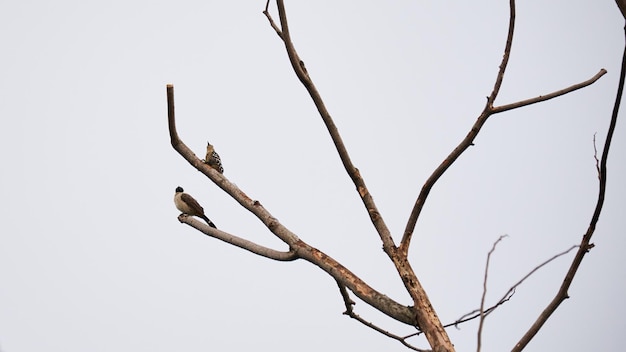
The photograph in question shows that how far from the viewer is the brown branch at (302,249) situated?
Answer: 9.01ft

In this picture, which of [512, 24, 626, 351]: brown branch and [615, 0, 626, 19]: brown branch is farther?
[512, 24, 626, 351]: brown branch

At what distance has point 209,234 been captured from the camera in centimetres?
349

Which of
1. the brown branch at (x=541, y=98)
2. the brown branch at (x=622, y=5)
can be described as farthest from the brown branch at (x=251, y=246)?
the brown branch at (x=622, y=5)

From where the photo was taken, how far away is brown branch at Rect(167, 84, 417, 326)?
275cm

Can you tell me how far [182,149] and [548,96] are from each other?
2120 millimetres

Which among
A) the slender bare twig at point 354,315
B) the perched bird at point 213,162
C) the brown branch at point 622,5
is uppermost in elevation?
the perched bird at point 213,162

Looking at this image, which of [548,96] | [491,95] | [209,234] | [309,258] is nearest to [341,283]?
[309,258]

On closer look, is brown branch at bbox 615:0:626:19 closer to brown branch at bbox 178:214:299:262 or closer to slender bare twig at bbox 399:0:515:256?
slender bare twig at bbox 399:0:515:256

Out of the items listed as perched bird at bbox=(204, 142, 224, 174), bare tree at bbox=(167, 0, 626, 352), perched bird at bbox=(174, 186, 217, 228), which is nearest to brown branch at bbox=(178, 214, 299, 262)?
bare tree at bbox=(167, 0, 626, 352)

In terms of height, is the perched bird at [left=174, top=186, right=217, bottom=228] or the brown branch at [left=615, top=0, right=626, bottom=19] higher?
the perched bird at [left=174, top=186, right=217, bottom=228]

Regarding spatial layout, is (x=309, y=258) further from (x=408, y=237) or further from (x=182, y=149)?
(x=182, y=149)

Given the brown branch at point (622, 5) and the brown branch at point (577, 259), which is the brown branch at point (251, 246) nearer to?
the brown branch at point (577, 259)

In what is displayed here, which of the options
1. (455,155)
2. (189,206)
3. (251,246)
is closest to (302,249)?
(251,246)

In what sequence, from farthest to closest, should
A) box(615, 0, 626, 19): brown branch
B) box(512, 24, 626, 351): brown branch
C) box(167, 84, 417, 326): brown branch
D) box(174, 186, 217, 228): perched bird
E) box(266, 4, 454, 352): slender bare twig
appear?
box(174, 186, 217, 228): perched bird → box(167, 84, 417, 326): brown branch → box(266, 4, 454, 352): slender bare twig → box(512, 24, 626, 351): brown branch → box(615, 0, 626, 19): brown branch
